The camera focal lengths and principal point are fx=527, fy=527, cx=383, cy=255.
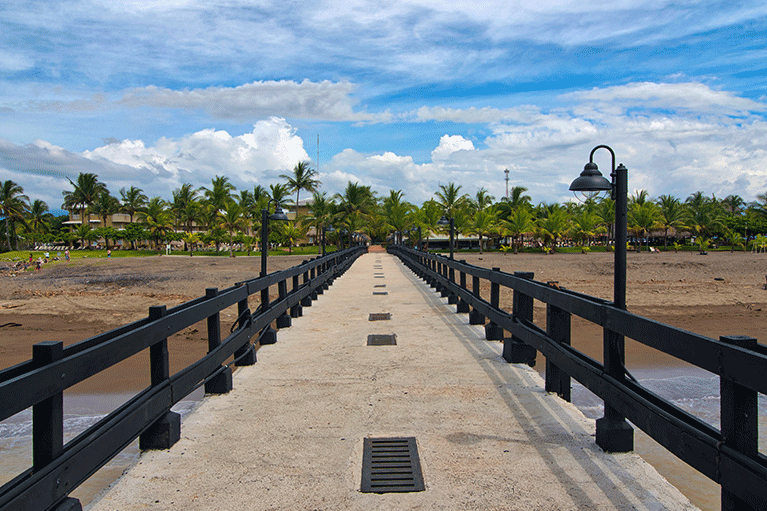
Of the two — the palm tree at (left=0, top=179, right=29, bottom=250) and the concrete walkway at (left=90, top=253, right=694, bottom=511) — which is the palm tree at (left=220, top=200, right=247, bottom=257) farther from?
the concrete walkway at (left=90, top=253, right=694, bottom=511)

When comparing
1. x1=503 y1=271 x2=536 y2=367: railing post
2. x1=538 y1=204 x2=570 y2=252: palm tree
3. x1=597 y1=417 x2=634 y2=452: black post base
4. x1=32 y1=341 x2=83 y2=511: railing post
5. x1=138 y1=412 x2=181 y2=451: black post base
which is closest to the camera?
x1=32 y1=341 x2=83 y2=511: railing post

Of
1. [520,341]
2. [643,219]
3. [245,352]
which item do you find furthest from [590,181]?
[643,219]

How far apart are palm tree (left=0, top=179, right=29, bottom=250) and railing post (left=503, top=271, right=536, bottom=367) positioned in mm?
104014

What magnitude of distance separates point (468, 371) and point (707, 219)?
319 feet

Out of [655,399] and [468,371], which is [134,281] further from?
[655,399]

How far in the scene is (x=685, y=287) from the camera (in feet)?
87.5

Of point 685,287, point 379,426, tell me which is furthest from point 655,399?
point 685,287

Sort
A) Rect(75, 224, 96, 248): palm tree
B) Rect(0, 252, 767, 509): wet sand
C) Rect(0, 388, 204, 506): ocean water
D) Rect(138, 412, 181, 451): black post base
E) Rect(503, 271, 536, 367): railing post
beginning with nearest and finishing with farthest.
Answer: Rect(138, 412, 181, 451): black post base < Rect(0, 388, 204, 506): ocean water < Rect(503, 271, 536, 367): railing post < Rect(0, 252, 767, 509): wet sand < Rect(75, 224, 96, 248): palm tree

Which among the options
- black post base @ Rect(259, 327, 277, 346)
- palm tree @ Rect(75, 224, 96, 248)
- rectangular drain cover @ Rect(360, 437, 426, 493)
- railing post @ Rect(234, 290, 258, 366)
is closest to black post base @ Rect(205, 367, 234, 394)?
railing post @ Rect(234, 290, 258, 366)

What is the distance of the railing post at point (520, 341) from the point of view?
18.7 ft

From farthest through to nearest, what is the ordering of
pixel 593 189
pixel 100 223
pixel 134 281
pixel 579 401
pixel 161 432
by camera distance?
pixel 100 223 → pixel 134 281 → pixel 579 401 → pixel 593 189 → pixel 161 432

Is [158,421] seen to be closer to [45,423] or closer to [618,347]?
[45,423]

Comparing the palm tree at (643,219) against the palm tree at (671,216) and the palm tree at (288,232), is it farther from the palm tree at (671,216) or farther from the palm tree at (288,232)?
the palm tree at (288,232)

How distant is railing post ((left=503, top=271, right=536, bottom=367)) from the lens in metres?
5.70
